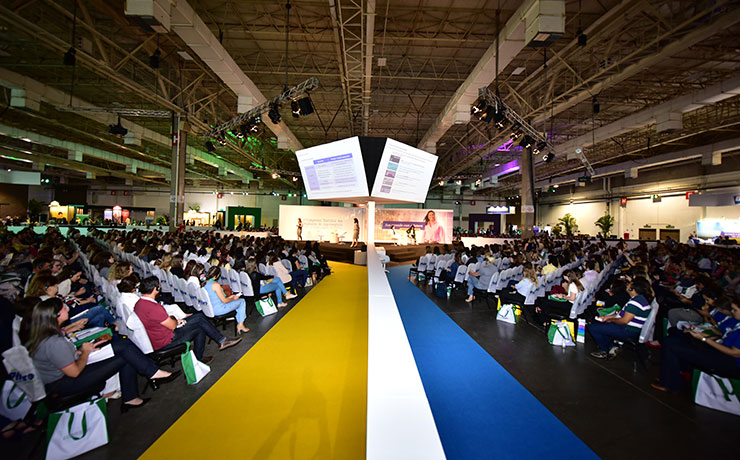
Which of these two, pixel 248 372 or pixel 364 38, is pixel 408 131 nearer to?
pixel 364 38

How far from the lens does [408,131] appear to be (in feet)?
56.7

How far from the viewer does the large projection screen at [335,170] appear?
9.64 meters

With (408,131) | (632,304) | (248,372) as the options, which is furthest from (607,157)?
(248,372)

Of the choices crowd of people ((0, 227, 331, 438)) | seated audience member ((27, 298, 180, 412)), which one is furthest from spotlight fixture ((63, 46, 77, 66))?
seated audience member ((27, 298, 180, 412))

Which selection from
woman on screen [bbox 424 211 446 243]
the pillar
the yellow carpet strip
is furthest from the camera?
woman on screen [bbox 424 211 446 243]

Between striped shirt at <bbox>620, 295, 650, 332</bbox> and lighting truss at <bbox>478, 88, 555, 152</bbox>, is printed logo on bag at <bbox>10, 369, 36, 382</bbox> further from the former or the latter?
lighting truss at <bbox>478, 88, 555, 152</bbox>

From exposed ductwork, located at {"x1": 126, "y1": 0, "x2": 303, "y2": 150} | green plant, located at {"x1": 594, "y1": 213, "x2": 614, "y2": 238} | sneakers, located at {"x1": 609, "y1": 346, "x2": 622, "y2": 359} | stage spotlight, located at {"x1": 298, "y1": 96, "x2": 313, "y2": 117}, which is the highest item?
exposed ductwork, located at {"x1": 126, "y1": 0, "x2": 303, "y2": 150}

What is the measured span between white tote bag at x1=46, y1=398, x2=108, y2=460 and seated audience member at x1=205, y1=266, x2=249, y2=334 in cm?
195

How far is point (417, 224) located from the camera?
64.3 feet

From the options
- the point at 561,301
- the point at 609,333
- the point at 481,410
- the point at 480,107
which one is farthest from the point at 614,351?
the point at 480,107

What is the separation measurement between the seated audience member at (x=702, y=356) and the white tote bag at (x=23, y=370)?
5.34 metres

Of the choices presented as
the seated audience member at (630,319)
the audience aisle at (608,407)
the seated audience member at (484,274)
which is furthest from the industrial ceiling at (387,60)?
the audience aisle at (608,407)

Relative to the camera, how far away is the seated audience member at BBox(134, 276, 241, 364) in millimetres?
2994

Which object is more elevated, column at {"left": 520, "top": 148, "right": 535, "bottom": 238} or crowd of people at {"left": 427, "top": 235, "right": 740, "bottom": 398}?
column at {"left": 520, "top": 148, "right": 535, "bottom": 238}
